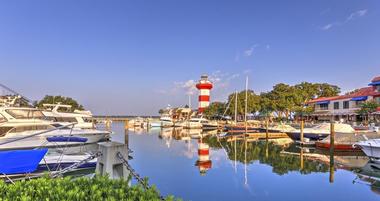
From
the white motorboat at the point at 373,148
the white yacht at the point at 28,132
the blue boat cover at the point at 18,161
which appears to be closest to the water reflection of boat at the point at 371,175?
the white motorboat at the point at 373,148

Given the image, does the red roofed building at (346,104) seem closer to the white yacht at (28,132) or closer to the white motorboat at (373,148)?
the white motorboat at (373,148)

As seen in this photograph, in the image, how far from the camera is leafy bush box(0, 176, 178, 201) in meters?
3.98

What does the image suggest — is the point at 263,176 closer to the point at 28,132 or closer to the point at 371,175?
the point at 371,175

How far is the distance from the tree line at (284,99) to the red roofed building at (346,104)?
8.95ft

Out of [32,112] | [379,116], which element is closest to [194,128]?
[379,116]

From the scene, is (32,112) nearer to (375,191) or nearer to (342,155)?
(375,191)

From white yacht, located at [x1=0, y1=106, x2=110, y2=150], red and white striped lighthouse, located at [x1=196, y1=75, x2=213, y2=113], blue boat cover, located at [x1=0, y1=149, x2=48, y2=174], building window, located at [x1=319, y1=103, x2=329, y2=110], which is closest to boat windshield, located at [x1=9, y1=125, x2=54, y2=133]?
white yacht, located at [x1=0, y1=106, x2=110, y2=150]

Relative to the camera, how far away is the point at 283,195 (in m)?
15.0

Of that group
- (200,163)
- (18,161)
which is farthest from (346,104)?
(18,161)

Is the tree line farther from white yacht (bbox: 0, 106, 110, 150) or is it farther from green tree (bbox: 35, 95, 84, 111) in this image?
white yacht (bbox: 0, 106, 110, 150)

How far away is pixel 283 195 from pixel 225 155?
45.2 ft

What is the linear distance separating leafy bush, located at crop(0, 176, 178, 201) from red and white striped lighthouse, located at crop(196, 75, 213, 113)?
285ft

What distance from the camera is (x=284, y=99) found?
235 ft

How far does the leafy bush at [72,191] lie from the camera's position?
3.98 m
